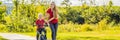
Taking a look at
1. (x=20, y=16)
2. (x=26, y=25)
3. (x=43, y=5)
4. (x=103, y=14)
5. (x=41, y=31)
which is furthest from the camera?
(x=103, y=14)

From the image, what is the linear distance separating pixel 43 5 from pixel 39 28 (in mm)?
27035

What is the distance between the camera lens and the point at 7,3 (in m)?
37.8

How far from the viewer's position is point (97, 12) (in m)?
44.9

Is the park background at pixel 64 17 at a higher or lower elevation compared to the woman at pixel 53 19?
lower

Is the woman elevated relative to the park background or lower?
elevated

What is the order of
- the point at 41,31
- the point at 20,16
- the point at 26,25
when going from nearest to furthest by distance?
1. the point at 41,31
2. the point at 26,25
3. the point at 20,16

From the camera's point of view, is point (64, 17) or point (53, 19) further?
point (64, 17)

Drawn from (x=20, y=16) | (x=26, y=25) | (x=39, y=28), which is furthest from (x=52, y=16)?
(x=20, y=16)

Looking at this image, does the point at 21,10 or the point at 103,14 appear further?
the point at 103,14

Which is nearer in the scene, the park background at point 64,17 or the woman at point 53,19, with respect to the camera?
the woman at point 53,19

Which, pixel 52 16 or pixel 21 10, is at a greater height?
pixel 52 16

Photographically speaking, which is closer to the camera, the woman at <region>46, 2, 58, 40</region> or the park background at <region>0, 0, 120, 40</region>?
the woman at <region>46, 2, 58, 40</region>

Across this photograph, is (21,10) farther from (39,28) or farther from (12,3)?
(39,28)

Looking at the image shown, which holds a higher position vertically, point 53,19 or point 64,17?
point 53,19
